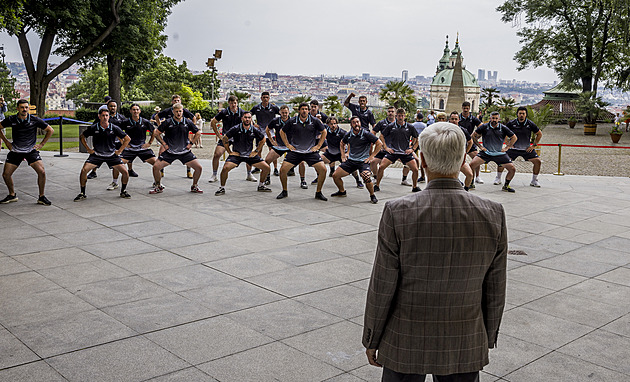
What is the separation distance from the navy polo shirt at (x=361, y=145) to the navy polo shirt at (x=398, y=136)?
1.05m

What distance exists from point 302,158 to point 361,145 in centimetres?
125

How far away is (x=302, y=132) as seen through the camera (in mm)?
13602

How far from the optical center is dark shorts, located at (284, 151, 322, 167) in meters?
13.5

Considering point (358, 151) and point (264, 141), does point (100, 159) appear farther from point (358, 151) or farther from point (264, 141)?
point (358, 151)

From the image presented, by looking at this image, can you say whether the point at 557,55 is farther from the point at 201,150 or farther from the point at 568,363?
the point at 568,363

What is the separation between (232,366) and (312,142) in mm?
8888

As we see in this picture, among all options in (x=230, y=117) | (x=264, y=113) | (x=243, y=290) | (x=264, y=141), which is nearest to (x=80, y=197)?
(x=264, y=141)

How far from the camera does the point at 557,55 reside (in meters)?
46.6

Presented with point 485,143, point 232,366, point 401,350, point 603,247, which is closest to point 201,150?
point 485,143

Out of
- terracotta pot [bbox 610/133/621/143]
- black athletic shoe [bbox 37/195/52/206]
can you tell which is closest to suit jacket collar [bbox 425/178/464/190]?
black athletic shoe [bbox 37/195/52/206]

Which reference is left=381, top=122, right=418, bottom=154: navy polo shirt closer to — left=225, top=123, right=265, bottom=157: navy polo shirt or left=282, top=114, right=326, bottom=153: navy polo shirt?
left=282, top=114, right=326, bottom=153: navy polo shirt

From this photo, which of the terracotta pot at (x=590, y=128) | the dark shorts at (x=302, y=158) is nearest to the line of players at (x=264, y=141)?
the dark shorts at (x=302, y=158)

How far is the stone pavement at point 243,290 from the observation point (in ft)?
17.0

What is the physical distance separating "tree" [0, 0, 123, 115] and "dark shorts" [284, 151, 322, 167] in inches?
680
